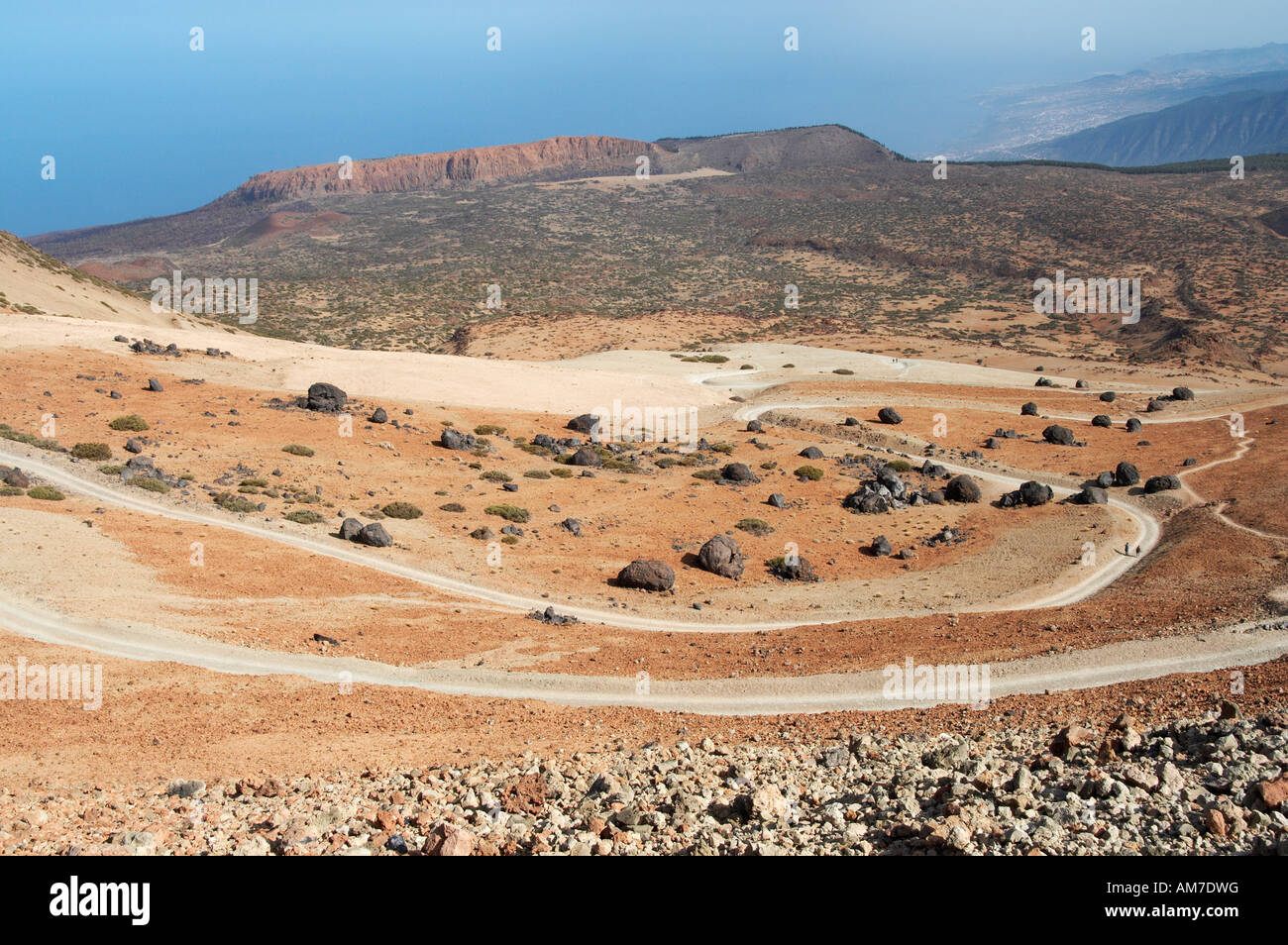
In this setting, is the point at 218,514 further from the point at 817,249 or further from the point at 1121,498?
the point at 817,249

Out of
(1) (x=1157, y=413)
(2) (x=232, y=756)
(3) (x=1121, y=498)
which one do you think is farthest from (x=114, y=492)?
(1) (x=1157, y=413)

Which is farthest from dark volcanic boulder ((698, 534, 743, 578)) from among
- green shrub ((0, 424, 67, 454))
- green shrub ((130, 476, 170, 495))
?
green shrub ((0, 424, 67, 454))

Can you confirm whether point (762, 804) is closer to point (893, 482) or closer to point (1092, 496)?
point (893, 482)

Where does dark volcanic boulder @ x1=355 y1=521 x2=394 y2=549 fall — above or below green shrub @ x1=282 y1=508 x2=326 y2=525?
below

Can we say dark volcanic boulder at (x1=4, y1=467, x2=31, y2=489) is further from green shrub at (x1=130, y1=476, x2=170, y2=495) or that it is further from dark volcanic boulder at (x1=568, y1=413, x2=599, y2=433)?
dark volcanic boulder at (x1=568, y1=413, x2=599, y2=433)

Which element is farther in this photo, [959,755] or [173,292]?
[173,292]

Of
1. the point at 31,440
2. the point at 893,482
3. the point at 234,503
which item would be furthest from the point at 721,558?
the point at 31,440
